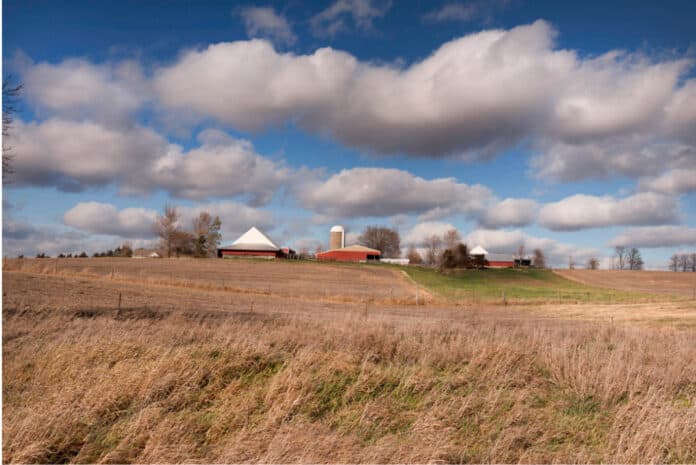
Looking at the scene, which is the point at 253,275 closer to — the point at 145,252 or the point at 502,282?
the point at 502,282

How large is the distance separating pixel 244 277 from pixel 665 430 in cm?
5808

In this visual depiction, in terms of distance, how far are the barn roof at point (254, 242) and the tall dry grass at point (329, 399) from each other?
350ft

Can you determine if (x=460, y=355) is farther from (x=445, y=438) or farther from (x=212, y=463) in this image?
(x=212, y=463)

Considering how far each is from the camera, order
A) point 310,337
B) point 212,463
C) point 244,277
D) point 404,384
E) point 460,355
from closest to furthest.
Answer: point 212,463 → point 404,384 → point 460,355 → point 310,337 → point 244,277

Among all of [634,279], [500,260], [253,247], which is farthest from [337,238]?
[634,279]

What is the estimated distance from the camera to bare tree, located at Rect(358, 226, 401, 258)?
15525cm

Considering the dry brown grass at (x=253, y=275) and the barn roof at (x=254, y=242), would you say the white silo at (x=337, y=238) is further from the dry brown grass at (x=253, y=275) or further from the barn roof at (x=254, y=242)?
the dry brown grass at (x=253, y=275)

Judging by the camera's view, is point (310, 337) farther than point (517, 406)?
Yes

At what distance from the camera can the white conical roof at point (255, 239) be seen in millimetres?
123562

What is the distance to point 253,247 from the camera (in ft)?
397

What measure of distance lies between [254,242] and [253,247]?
132 inches

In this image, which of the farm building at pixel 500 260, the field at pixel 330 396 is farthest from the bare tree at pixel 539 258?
the field at pixel 330 396

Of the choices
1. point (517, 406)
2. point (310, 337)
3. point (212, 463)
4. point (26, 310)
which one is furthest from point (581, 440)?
point (26, 310)

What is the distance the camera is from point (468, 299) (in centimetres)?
5000
